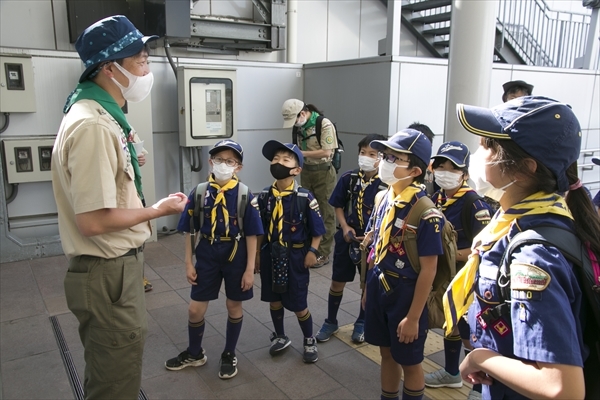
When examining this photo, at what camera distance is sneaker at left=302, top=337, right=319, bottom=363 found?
12.2 feet

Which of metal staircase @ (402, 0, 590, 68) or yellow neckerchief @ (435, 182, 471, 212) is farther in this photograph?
metal staircase @ (402, 0, 590, 68)

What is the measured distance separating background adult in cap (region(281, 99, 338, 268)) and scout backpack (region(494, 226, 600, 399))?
4629 mm

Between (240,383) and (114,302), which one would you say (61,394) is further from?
(114,302)

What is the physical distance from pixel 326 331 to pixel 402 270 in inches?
67.3

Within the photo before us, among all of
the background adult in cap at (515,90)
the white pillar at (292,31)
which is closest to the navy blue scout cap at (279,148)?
the background adult in cap at (515,90)

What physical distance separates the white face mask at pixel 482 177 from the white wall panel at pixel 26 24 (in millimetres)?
7045

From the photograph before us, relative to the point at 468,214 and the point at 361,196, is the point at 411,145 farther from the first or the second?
the point at 361,196

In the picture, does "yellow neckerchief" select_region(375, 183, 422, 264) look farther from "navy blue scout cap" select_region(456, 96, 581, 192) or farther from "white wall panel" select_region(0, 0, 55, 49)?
"white wall panel" select_region(0, 0, 55, 49)

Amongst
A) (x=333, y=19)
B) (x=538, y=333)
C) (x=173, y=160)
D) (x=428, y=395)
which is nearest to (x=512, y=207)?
(x=538, y=333)

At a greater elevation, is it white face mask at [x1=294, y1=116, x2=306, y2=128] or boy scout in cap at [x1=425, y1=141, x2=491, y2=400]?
white face mask at [x1=294, y1=116, x2=306, y2=128]

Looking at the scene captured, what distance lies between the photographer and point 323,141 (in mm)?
5875

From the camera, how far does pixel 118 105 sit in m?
2.26

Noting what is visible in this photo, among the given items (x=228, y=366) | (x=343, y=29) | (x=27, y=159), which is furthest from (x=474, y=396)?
(x=343, y=29)

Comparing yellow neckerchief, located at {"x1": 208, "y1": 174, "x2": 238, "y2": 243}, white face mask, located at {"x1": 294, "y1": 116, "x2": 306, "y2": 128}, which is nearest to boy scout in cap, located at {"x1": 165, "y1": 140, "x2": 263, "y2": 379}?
yellow neckerchief, located at {"x1": 208, "y1": 174, "x2": 238, "y2": 243}
